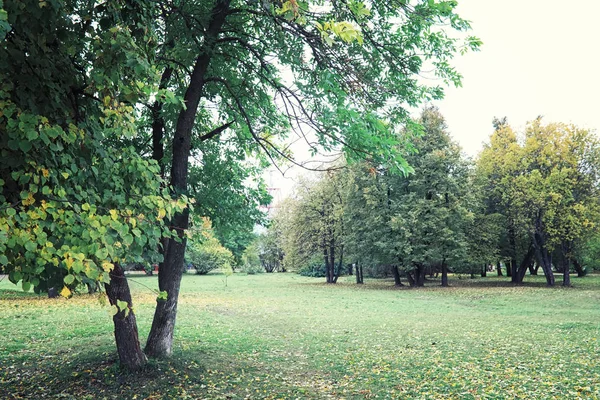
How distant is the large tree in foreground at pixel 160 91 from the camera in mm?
3521

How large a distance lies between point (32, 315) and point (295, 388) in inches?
540

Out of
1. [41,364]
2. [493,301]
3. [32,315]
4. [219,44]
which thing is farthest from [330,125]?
[493,301]

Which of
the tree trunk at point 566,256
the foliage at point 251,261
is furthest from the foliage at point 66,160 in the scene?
the foliage at point 251,261

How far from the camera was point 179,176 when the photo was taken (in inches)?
302

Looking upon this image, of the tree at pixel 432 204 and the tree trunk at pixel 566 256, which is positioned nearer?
the tree at pixel 432 204

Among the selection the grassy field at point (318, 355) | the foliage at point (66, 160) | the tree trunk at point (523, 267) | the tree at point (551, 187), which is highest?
the tree at point (551, 187)

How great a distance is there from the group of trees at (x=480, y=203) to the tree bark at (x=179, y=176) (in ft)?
69.3

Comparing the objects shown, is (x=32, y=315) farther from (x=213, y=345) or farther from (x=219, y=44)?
(x=219, y=44)

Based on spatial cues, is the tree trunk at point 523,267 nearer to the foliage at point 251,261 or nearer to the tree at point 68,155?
the tree at point 68,155

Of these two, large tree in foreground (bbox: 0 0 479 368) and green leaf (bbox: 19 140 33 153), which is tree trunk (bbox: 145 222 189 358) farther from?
green leaf (bbox: 19 140 33 153)

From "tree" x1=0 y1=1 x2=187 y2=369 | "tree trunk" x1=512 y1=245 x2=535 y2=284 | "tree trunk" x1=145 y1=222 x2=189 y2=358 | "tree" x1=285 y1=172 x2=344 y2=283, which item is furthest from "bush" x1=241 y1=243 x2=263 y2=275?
"tree" x1=0 y1=1 x2=187 y2=369

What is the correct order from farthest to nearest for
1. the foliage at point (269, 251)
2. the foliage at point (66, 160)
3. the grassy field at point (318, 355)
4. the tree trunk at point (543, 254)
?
the foliage at point (269, 251) < the tree trunk at point (543, 254) < the grassy field at point (318, 355) < the foliage at point (66, 160)

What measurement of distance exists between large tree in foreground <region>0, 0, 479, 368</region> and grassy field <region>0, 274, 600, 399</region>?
1124 millimetres

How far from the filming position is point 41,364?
860 centimetres
